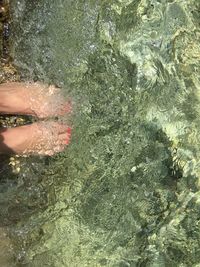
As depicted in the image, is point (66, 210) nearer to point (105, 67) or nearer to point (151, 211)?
point (151, 211)

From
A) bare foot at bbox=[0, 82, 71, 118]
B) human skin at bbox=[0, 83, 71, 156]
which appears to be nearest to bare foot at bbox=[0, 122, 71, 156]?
human skin at bbox=[0, 83, 71, 156]

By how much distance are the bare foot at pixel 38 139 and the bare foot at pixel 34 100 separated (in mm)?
102

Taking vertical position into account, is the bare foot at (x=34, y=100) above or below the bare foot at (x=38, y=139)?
above

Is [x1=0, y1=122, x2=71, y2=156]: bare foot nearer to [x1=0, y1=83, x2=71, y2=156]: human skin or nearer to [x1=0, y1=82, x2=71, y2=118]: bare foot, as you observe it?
[x1=0, y1=83, x2=71, y2=156]: human skin

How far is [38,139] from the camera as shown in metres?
3.07

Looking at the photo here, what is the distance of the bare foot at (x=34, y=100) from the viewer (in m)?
3.10

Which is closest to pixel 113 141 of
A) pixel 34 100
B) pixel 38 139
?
pixel 38 139

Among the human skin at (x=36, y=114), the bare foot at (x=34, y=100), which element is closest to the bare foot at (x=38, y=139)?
the human skin at (x=36, y=114)

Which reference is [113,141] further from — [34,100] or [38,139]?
[34,100]

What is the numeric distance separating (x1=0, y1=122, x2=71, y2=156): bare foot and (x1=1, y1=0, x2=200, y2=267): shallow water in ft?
0.22

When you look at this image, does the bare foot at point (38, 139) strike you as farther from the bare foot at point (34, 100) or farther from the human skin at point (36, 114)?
the bare foot at point (34, 100)

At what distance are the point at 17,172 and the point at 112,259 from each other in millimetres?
888

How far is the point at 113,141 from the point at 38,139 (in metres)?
0.52

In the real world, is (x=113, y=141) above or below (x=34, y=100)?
below
